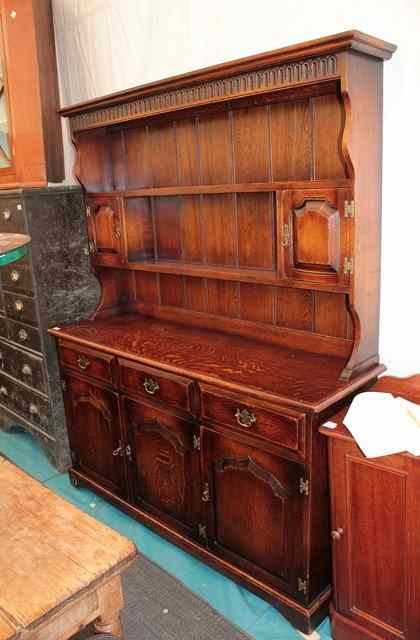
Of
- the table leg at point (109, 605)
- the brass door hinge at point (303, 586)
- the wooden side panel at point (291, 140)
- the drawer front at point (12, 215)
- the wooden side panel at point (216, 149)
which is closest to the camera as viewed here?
the table leg at point (109, 605)

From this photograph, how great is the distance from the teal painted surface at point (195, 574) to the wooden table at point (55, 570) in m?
0.82

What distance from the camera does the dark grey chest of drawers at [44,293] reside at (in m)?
2.69

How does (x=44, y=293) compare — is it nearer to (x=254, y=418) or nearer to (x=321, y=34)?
(x=254, y=418)

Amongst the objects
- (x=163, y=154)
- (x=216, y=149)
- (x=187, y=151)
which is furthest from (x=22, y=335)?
(x=216, y=149)

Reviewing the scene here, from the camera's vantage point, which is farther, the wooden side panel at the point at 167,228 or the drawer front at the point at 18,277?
the drawer front at the point at 18,277

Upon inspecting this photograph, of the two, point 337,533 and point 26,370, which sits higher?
point 26,370

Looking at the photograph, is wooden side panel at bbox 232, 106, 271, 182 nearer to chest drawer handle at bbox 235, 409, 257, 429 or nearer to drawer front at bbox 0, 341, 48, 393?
chest drawer handle at bbox 235, 409, 257, 429

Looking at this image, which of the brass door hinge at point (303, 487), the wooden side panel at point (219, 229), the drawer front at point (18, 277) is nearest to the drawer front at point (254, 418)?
the brass door hinge at point (303, 487)

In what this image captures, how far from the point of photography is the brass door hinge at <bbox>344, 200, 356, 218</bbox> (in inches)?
66.2

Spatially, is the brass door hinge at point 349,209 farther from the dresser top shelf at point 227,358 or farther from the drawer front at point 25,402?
the drawer front at point 25,402

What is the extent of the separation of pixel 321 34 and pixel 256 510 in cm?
165

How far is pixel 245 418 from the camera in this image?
183 centimetres

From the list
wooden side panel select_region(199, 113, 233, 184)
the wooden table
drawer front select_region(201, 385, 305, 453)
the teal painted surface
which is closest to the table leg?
the wooden table

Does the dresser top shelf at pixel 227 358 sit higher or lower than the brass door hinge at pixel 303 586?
higher
